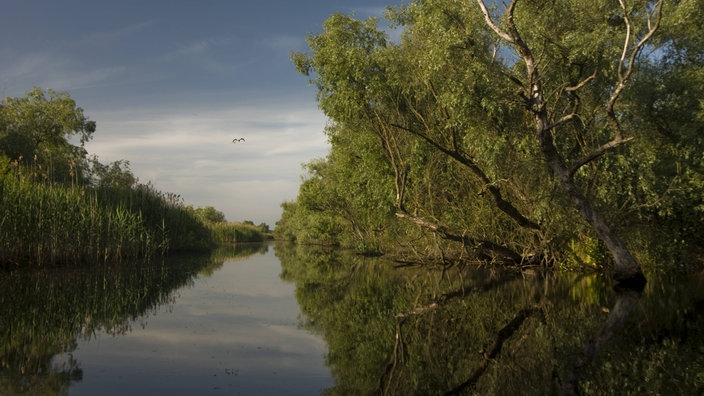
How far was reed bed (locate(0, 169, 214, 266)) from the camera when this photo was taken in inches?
653

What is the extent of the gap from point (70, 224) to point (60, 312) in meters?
9.51

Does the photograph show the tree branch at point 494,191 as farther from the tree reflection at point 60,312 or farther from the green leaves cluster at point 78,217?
the green leaves cluster at point 78,217

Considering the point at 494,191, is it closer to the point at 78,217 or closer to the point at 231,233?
the point at 78,217

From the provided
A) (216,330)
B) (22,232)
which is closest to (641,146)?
(216,330)

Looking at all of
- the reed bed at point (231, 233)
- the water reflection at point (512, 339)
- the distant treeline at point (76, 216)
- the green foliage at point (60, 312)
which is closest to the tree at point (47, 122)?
the distant treeline at point (76, 216)

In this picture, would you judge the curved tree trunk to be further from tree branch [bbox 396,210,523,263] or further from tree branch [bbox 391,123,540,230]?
tree branch [bbox 396,210,523,263]

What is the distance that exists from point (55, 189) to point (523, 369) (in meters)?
18.9

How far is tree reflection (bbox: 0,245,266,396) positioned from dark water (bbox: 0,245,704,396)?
0.12ft

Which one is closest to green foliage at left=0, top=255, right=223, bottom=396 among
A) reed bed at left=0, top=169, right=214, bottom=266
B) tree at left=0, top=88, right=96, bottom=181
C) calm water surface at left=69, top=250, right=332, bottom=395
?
calm water surface at left=69, top=250, right=332, bottom=395

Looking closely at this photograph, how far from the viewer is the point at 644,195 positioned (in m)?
15.6

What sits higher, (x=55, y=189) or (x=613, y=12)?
(x=613, y=12)

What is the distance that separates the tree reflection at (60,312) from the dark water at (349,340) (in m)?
0.04

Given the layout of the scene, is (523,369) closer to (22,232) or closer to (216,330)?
(216,330)

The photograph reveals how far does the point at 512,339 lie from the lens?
8289 mm
